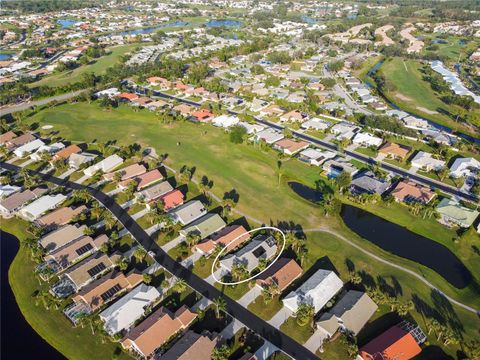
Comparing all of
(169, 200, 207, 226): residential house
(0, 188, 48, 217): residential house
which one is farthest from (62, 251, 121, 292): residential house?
(0, 188, 48, 217): residential house

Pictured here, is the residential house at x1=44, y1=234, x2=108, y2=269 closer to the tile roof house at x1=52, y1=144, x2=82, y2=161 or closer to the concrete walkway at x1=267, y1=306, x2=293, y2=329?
the concrete walkway at x1=267, y1=306, x2=293, y2=329

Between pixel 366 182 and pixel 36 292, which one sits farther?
pixel 366 182

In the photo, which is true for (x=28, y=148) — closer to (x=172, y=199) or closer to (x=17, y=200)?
(x=17, y=200)

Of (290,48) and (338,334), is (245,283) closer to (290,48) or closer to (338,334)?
(338,334)

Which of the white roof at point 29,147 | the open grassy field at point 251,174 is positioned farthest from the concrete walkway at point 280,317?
the white roof at point 29,147

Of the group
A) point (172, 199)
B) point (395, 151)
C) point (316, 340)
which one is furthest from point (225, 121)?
point (316, 340)

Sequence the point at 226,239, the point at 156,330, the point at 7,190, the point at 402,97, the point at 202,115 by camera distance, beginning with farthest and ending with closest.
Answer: the point at 402,97
the point at 202,115
the point at 7,190
the point at 226,239
the point at 156,330

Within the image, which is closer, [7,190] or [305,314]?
[305,314]

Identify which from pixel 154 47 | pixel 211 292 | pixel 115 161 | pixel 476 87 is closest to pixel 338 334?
pixel 211 292
